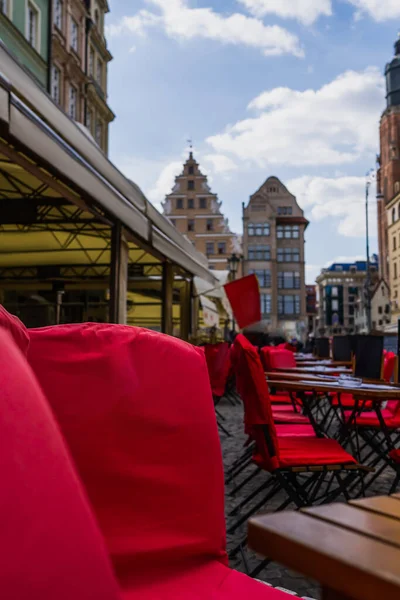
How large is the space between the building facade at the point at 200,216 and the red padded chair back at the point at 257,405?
4402 cm

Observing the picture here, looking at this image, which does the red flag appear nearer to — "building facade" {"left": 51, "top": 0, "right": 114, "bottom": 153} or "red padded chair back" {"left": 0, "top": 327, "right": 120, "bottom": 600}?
"red padded chair back" {"left": 0, "top": 327, "right": 120, "bottom": 600}

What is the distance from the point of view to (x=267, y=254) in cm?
6462

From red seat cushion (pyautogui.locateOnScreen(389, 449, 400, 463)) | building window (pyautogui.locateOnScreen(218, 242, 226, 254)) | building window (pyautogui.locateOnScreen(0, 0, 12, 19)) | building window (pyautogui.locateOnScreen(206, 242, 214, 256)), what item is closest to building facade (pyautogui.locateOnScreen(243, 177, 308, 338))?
building window (pyautogui.locateOnScreen(206, 242, 214, 256))

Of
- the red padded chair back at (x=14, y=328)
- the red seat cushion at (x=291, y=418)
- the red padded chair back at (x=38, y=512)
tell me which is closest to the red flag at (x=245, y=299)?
the red seat cushion at (x=291, y=418)

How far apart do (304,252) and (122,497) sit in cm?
6673

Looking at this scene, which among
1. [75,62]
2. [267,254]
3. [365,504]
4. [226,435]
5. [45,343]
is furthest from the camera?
[267,254]

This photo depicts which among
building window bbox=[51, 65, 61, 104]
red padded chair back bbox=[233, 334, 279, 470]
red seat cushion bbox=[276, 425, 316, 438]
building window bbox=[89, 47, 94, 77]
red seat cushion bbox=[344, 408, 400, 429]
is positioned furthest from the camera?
building window bbox=[89, 47, 94, 77]

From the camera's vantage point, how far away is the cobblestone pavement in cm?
262

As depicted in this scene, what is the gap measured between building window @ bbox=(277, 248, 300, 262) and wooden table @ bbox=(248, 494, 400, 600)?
6566 centimetres

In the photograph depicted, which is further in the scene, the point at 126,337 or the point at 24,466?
the point at 126,337

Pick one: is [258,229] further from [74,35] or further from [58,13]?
[58,13]

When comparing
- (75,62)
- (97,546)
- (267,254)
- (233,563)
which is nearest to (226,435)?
(233,563)

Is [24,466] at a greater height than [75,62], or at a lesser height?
lesser

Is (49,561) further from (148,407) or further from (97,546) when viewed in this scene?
(148,407)
